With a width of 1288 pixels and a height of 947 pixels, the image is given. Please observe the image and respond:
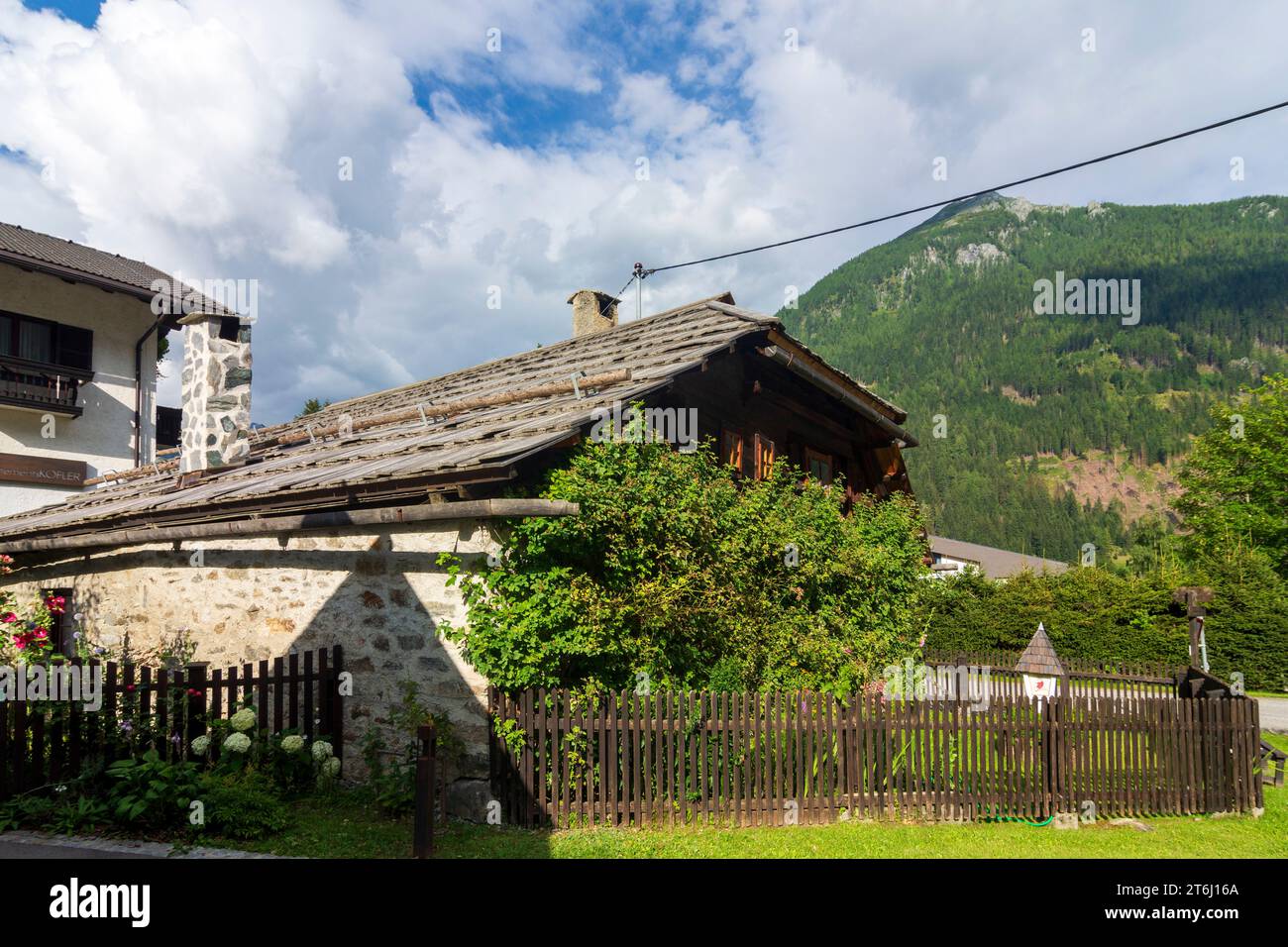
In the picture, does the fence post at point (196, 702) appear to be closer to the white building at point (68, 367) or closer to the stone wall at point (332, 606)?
the stone wall at point (332, 606)

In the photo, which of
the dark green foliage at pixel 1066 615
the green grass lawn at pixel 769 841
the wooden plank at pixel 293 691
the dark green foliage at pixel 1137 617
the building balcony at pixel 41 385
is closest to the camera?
the green grass lawn at pixel 769 841

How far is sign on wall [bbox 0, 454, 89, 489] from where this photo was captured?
1692 cm

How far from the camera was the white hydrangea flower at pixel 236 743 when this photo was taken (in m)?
6.68

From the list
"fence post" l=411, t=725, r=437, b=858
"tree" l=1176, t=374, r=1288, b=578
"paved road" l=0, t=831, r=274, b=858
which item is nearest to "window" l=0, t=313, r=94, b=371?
"paved road" l=0, t=831, r=274, b=858

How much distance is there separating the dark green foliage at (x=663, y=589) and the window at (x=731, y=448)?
76 centimetres

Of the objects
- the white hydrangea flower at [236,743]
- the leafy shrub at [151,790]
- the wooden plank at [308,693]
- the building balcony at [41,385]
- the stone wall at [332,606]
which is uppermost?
the building balcony at [41,385]

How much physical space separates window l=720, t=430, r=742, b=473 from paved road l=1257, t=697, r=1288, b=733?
11561 millimetres

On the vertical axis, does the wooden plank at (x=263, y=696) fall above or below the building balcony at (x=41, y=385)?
below

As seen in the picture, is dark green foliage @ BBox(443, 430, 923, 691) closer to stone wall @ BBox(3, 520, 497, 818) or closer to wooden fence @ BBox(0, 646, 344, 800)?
stone wall @ BBox(3, 520, 497, 818)

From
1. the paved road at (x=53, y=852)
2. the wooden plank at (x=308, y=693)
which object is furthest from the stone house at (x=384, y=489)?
the paved road at (x=53, y=852)

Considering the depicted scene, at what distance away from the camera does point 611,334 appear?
12.9m

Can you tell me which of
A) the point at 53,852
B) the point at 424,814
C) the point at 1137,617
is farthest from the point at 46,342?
the point at 1137,617

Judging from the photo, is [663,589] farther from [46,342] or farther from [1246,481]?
[1246,481]

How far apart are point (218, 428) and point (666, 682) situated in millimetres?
8192
